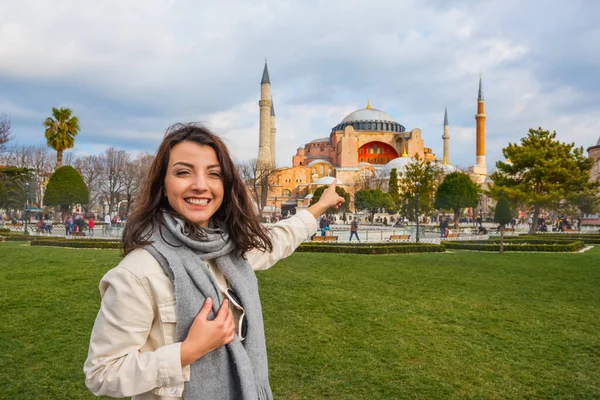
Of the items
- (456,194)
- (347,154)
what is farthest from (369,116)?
(456,194)

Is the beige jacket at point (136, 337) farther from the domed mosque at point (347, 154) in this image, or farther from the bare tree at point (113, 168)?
the domed mosque at point (347, 154)

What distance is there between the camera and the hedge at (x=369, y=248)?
562 inches

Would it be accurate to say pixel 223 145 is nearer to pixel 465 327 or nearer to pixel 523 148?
pixel 465 327

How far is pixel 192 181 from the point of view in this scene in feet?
5.50

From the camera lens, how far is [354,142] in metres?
70.1

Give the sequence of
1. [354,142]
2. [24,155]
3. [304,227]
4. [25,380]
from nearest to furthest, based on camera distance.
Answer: [304,227] < [25,380] < [24,155] < [354,142]

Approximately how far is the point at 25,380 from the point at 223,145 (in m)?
3.52

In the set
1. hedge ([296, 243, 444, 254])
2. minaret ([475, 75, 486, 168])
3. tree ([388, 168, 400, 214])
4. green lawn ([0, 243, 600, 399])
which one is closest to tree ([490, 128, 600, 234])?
hedge ([296, 243, 444, 254])

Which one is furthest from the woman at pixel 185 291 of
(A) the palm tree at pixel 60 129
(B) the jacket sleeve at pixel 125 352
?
(A) the palm tree at pixel 60 129

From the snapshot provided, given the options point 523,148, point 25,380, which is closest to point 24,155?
point 523,148

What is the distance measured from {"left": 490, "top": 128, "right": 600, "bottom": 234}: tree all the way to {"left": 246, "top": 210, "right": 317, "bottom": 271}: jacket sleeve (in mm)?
23468

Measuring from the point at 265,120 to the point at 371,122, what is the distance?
27029mm

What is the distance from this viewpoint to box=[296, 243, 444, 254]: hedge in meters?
14.3

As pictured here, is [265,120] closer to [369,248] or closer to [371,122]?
[371,122]
